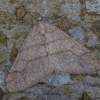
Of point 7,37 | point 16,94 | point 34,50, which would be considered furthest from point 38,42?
point 16,94

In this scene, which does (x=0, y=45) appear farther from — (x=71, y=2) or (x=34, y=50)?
(x=71, y=2)

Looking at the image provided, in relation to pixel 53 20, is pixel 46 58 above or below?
below

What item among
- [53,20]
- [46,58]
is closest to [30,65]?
[46,58]

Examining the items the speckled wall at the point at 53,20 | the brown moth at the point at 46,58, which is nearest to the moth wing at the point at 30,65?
the brown moth at the point at 46,58

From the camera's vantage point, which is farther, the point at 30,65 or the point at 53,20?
the point at 53,20

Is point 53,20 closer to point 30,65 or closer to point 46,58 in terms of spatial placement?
point 46,58

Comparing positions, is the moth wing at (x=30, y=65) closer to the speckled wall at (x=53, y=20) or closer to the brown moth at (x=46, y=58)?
the brown moth at (x=46, y=58)

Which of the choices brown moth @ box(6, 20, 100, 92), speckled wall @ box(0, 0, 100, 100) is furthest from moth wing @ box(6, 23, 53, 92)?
speckled wall @ box(0, 0, 100, 100)

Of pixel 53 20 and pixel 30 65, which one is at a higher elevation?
pixel 53 20
